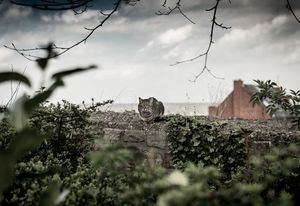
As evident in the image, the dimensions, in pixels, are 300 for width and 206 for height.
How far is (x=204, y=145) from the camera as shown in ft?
23.0

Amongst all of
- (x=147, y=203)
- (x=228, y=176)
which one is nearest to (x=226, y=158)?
(x=228, y=176)

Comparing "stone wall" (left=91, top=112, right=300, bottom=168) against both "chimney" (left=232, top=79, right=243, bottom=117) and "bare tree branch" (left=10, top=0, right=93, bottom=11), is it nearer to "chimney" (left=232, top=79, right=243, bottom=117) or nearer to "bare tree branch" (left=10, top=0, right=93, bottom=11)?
"bare tree branch" (left=10, top=0, right=93, bottom=11)

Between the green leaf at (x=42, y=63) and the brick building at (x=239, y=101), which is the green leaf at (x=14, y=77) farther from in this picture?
the brick building at (x=239, y=101)

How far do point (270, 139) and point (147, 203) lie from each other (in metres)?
4.98

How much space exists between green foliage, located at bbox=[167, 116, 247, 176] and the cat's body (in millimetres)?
416

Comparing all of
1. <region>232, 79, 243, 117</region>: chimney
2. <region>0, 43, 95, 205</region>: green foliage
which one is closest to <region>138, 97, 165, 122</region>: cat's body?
<region>0, 43, 95, 205</region>: green foliage

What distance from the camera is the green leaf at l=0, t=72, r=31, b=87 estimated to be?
1.41 metres

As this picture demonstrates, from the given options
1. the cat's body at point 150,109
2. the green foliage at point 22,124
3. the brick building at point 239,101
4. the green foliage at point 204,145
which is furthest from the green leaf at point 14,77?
the brick building at point 239,101

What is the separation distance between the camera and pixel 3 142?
137 inches

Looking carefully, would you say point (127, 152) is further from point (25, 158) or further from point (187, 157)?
point (187, 157)

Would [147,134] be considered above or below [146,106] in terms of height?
below

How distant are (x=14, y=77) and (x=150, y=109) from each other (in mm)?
6352

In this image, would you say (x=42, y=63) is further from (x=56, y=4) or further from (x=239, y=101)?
(x=239, y=101)

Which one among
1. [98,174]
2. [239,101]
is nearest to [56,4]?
[98,174]
